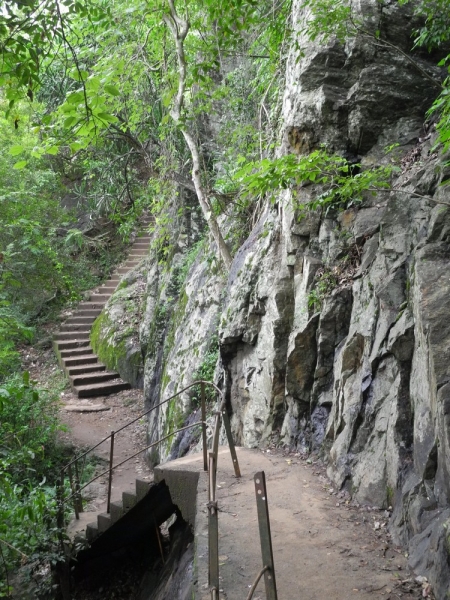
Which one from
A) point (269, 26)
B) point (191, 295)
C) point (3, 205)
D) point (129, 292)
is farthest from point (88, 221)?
point (269, 26)

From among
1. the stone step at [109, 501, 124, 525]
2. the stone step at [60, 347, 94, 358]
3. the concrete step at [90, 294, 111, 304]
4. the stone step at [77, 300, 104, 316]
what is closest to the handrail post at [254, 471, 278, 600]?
the stone step at [109, 501, 124, 525]

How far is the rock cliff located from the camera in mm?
A: 3906

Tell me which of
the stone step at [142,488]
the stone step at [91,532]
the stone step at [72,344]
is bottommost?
the stone step at [91,532]

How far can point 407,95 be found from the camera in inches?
267

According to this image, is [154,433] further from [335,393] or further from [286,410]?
[335,393]

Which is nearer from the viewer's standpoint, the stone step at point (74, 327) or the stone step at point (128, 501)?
the stone step at point (128, 501)

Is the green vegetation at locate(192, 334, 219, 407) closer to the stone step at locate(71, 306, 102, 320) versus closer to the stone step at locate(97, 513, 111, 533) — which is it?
the stone step at locate(97, 513, 111, 533)

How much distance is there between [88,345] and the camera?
1591cm

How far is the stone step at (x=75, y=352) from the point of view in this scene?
597 inches

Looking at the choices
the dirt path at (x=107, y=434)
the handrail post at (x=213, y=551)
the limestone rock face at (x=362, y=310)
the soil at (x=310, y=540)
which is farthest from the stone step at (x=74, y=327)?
the handrail post at (x=213, y=551)

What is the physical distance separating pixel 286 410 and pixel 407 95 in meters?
4.29

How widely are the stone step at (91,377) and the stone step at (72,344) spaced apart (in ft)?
5.54

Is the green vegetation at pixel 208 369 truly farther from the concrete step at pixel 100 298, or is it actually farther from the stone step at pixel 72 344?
the concrete step at pixel 100 298

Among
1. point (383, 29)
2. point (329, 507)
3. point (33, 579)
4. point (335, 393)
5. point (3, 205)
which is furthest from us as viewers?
point (3, 205)
